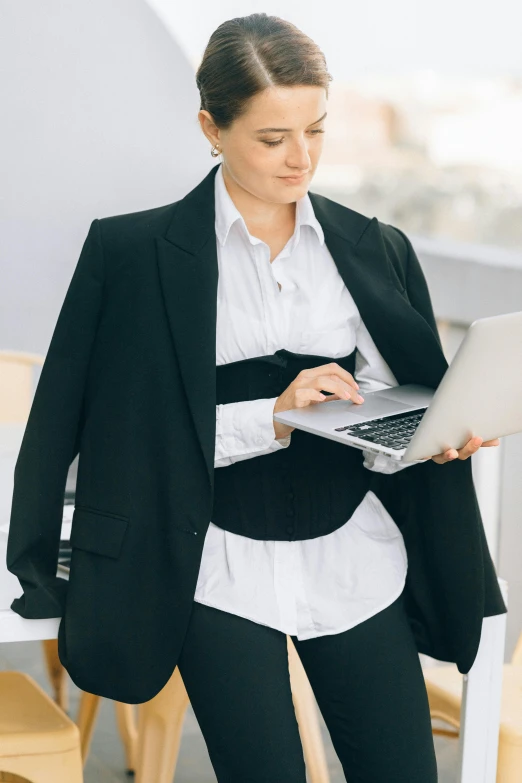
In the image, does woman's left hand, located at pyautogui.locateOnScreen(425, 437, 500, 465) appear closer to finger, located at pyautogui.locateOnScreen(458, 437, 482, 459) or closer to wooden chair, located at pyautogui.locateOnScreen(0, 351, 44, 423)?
finger, located at pyautogui.locateOnScreen(458, 437, 482, 459)

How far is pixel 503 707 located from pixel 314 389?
0.81 m

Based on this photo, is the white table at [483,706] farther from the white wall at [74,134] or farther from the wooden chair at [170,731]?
the white wall at [74,134]

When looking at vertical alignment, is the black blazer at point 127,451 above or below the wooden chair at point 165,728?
above

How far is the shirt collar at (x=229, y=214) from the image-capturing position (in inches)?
55.8

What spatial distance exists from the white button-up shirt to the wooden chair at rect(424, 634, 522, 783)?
0.42m

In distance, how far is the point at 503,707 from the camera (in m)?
1.81

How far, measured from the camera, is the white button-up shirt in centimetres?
136

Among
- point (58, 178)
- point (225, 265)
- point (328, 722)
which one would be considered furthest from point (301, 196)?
point (58, 178)

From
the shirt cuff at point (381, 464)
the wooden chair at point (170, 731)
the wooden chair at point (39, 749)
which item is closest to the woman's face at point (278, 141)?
the shirt cuff at point (381, 464)

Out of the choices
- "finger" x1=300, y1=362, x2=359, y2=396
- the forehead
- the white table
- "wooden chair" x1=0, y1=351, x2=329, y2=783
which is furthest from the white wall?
"finger" x1=300, y1=362, x2=359, y2=396

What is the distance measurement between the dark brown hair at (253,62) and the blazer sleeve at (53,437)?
0.23 metres

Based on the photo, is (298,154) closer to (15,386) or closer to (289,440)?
(289,440)

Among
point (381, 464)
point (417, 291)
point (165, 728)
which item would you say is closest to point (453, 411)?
point (381, 464)

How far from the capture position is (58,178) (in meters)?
2.96
